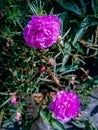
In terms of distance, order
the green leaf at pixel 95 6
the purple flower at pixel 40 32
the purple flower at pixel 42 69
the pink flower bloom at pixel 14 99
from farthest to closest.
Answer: the green leaf at pixel 95 6 → the purple flower at pixel 42 69 → the pink flower bloom at pixel 14 99 → the purple flower at pixel 40 32

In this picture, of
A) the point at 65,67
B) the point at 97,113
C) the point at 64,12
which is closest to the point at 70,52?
the point at 65,67

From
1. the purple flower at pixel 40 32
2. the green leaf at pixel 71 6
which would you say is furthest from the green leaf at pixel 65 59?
the purple flower at pixel 40 32

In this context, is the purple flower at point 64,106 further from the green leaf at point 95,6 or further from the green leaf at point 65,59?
the green leaf at point 95,6

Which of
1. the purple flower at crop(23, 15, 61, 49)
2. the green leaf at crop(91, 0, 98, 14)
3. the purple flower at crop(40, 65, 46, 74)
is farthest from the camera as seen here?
the green leaf at crop(91, 0, 98, 14)

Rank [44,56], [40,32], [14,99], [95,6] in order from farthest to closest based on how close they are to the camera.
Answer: [95,6]
[44,56]
[14,99]
[40,32]

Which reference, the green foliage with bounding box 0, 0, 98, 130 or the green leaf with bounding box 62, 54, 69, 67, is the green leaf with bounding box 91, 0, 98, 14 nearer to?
the green foliage with bounding box 0, 0, 98, 130

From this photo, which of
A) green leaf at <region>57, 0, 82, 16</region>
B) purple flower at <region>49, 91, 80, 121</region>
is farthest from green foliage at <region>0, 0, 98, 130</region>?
purple flower at <region>49, 91, 80, 121</region>

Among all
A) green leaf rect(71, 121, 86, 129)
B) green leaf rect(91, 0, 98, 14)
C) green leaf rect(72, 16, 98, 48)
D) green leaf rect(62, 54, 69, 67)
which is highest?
green leaf rect(91, 0, 98, 14)

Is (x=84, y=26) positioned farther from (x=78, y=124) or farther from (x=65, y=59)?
(x=78, y=124)

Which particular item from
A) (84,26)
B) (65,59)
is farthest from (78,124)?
(84,26)
